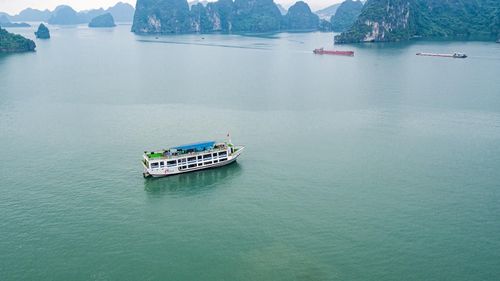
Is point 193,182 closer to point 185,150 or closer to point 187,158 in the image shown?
point 187,158

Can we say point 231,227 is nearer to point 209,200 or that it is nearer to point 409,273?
point 209,200

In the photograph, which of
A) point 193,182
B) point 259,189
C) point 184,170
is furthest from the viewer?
point 184,170

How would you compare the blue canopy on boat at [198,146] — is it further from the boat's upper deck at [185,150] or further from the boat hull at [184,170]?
the boat hull at [184,170]

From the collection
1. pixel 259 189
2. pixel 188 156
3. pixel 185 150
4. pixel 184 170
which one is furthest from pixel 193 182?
pixel 259 189

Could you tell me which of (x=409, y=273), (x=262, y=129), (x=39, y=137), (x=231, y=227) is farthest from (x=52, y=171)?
(x=409, y=273)

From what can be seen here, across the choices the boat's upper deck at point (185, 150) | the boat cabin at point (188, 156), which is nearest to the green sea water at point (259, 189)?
the boat cabin at point (188, 156)

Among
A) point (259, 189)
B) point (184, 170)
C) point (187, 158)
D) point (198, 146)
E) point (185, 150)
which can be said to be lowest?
point (259, 189)
